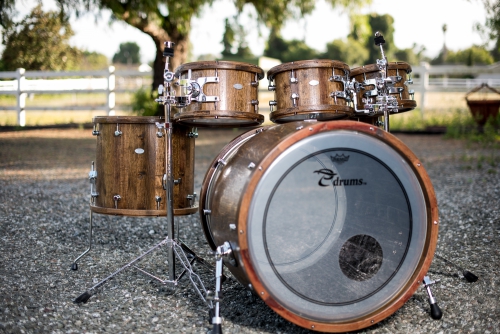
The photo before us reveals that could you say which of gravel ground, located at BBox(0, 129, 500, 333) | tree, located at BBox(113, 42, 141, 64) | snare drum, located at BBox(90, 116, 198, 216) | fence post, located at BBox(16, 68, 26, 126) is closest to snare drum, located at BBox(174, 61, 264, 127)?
snare drum, located at BBox(90, 116, 198, 216)

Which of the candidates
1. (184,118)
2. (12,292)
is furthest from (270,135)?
(12,292)

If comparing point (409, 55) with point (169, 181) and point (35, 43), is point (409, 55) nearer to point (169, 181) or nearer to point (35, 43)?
point (35, 43)

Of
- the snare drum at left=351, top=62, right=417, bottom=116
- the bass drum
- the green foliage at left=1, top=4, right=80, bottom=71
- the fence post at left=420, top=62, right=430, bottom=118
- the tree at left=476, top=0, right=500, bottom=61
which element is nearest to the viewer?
the bass drum

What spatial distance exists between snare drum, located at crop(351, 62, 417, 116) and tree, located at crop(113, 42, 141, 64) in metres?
96.4

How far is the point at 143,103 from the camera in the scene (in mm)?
13445

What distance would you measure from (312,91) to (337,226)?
104 centimetres

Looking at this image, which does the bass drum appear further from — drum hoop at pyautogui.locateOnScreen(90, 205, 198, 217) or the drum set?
drum hoop at pyautogui.locateOnScreen(90, 205, 198, 217)

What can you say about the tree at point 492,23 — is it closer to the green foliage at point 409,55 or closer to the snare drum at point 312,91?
the snare drum at point 312,91

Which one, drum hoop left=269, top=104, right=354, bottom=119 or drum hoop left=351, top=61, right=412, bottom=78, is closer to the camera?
drum hoop left=269, top=104, right=354, bottom=119

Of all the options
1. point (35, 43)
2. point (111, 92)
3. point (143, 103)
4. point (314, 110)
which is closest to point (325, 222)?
point (314, 110)

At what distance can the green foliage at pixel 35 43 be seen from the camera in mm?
17183

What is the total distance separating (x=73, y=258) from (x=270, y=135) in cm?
219

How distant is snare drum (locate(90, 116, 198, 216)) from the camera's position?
393 centimetres

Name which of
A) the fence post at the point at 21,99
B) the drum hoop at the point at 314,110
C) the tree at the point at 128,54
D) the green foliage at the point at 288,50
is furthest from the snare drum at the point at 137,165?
the tree at the point at 128,54
